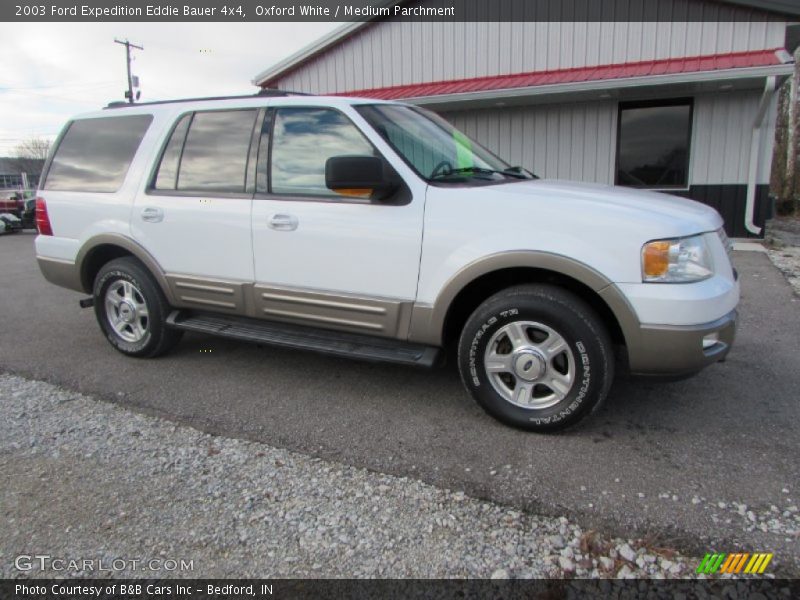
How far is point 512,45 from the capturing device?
1166 centimetres

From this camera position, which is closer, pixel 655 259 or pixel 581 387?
pixel 655 259

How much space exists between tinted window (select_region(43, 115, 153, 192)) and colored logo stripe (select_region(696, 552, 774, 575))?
177 inches

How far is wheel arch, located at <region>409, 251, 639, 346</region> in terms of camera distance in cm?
302

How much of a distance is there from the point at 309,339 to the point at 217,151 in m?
1.53

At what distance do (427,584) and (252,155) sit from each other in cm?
296

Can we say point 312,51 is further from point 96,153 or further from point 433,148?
point 433,148

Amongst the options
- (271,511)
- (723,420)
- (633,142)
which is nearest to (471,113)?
(633,142)

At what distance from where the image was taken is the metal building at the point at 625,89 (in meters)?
9.89

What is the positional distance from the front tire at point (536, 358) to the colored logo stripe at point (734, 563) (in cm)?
99

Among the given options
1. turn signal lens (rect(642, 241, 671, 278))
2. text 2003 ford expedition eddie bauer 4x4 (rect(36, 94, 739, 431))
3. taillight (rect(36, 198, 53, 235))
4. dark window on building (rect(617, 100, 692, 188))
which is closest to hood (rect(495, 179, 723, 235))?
text 2003 ford expedition eddie bauer 4x4 (rect(36, 94, 739, 431))

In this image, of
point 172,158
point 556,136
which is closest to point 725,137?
point 556,136

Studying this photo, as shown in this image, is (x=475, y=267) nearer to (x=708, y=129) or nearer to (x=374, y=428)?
(x=374, y=428)

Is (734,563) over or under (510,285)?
under

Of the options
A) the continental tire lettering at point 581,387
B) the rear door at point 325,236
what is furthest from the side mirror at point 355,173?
the continental tire lettering at point 581,387
